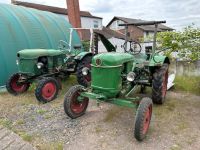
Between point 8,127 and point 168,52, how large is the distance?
19.4 feet

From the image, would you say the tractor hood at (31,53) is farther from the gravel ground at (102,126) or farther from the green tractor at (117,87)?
the green tractor at (117,87)

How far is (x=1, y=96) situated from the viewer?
20.6 ft

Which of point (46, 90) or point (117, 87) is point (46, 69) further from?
point (117, 87)

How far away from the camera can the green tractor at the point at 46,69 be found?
575 cm

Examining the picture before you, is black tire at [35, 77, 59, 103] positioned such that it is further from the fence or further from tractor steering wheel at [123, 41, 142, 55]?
the fence

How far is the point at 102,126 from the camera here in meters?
4.14

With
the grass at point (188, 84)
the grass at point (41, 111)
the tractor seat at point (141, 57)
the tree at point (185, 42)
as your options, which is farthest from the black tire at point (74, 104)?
the tree at point (185, 42)

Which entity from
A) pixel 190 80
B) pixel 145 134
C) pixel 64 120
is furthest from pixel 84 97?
pixel 190 80

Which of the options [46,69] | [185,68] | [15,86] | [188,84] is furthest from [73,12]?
[188,84]

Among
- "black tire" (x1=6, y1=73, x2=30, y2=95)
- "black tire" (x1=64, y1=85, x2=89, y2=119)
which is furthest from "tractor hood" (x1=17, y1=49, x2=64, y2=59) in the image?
"black tire" (x1=64, y1=85, x2=89, y2=119)

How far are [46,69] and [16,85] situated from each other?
978 millimetres

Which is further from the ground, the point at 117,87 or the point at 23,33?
the point at 23,33

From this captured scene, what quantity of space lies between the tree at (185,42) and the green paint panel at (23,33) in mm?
4337

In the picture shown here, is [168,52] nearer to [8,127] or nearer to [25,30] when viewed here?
[25,30]
